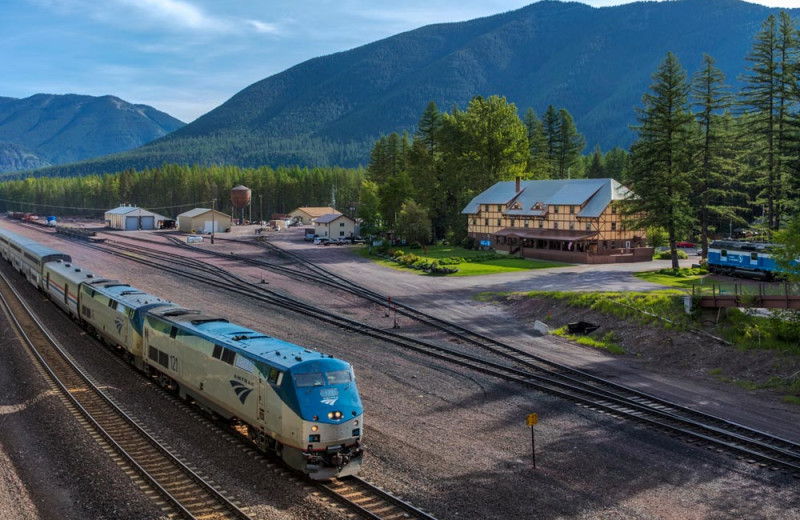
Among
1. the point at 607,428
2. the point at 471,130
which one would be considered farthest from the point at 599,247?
the point at 607,428

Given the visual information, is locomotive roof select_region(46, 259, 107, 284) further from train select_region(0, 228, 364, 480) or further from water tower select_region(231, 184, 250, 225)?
water tower select_region(231, 184, 250, 225)

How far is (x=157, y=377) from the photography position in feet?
100

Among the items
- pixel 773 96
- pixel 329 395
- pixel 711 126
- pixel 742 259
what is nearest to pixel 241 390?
pixel 329 395

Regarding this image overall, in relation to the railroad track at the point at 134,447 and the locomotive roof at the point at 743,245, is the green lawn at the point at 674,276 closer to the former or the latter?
the locomotive roof at the point at 743,245

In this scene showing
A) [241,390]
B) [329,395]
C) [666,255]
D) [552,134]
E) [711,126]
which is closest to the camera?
[329,395]

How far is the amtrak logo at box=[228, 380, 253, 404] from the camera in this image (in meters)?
21.8

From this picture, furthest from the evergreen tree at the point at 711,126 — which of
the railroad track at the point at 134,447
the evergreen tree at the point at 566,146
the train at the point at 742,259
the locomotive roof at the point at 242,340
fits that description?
the railroad track at the point at 134,447

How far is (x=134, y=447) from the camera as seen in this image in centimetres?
2308

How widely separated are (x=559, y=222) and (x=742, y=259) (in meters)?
29.2

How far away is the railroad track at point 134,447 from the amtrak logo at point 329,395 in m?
3.77

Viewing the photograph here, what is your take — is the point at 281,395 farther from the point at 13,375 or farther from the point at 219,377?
the point at 13,375

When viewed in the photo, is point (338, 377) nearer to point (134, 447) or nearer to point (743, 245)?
point (134, 447)

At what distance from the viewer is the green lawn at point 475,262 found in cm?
7346

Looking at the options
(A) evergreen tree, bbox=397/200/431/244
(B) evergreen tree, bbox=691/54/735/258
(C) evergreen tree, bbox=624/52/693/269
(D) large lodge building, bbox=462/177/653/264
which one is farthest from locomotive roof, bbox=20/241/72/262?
(B) evergreen tree, bbox=691/54/735/258
